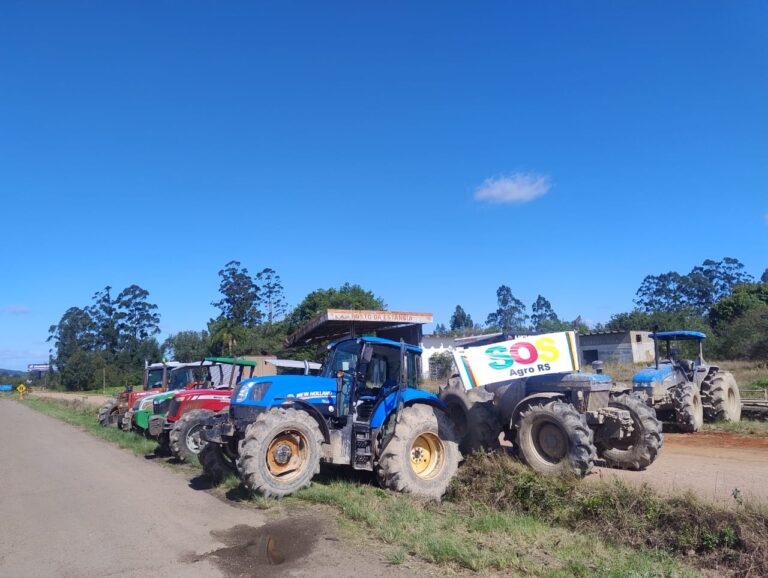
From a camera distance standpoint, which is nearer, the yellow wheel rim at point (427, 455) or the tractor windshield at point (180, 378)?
the yellow wheel rim at point (427, 455)

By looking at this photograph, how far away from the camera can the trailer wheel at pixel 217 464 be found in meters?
9.98

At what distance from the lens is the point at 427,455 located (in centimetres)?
917

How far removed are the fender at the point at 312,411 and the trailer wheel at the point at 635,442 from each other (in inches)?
189

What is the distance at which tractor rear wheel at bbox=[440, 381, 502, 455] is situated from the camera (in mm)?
10328

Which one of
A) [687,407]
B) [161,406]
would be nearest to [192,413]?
[161,406]

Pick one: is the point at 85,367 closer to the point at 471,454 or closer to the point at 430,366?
the point at 430,366

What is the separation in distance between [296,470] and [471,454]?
300 centimetres

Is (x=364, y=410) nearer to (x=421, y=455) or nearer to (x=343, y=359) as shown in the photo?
(x=343, y=359)

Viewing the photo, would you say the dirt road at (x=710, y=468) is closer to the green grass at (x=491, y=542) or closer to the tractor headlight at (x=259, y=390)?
the green grass at (x=491, y=542)

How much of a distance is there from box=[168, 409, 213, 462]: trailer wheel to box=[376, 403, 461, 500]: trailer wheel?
17.3 ft

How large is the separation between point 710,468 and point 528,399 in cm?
325

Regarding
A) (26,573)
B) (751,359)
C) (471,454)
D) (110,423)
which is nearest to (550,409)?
(471,454)

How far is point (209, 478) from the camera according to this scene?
10.3 meters

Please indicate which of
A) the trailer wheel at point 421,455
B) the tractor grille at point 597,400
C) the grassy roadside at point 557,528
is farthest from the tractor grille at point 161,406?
the tractor grille at point 597,400
